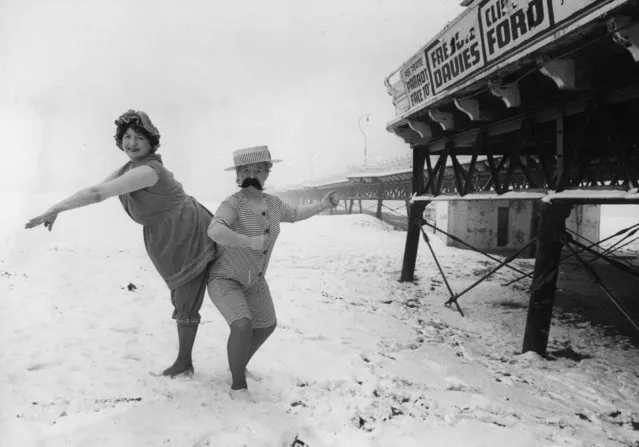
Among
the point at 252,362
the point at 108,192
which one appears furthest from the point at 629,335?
the point at 108,192

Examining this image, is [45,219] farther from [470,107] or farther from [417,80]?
[417,80]

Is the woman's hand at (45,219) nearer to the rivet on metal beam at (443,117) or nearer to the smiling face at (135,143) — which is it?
the smiling face at (135,143)

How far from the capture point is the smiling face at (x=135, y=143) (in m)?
2.64

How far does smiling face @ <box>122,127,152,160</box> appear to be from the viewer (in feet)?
8.67

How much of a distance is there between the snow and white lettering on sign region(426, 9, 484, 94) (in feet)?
12.7

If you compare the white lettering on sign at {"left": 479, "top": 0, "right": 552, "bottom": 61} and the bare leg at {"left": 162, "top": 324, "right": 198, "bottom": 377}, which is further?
the white lettering on sign at {"left": 479, "top": 0, "right": 552, "bottom": 61}

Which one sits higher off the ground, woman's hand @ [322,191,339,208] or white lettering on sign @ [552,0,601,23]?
white lettering on sign @ [552,0,601,23]

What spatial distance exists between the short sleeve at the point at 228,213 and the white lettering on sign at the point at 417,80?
4.92 m

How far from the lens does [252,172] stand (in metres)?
2.89

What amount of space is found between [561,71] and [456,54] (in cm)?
174

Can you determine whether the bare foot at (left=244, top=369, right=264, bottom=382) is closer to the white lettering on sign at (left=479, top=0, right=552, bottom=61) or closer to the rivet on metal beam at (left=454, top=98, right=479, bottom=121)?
the white lettering on sign at (left=479, top=0, right=552, bottom=61)

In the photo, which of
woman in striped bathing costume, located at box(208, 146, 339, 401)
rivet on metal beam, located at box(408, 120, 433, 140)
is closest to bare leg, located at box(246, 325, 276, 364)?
woman in striped bathing costume, located at box(208, 146, 339, 401)

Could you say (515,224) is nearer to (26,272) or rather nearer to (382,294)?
(382,294)

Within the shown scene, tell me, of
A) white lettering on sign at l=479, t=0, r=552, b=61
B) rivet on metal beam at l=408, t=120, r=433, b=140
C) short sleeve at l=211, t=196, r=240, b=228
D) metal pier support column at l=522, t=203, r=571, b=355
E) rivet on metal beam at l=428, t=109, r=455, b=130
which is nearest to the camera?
short sleeve at l=211, t=196, r=240, b=228
